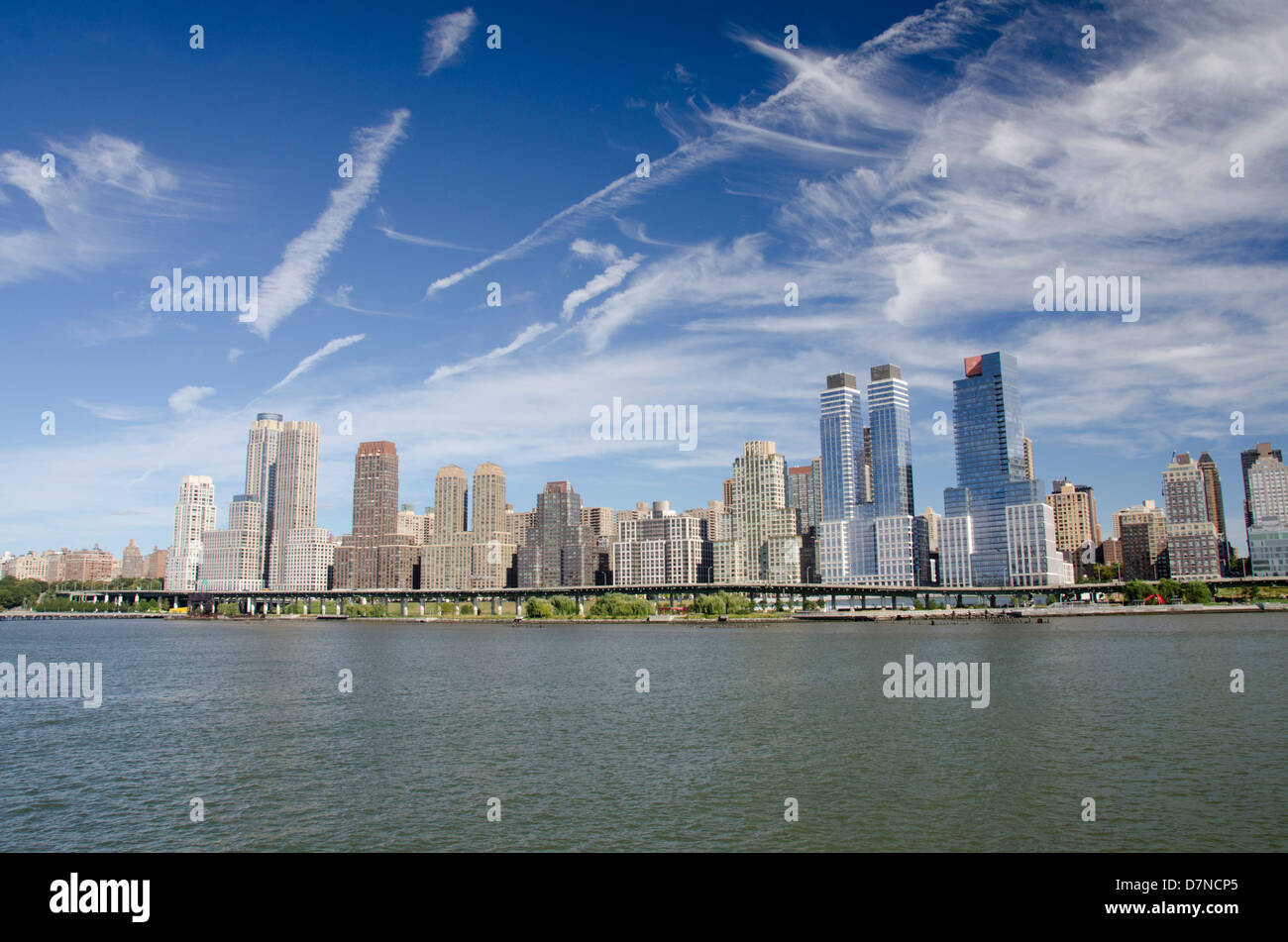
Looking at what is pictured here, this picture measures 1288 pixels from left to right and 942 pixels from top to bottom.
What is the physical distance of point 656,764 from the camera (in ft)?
136

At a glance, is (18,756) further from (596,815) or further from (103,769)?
(596,815)

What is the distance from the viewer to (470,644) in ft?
483

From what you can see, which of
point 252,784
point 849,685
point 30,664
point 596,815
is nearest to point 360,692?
point 252,784

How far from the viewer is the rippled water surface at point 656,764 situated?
31.0 metres
